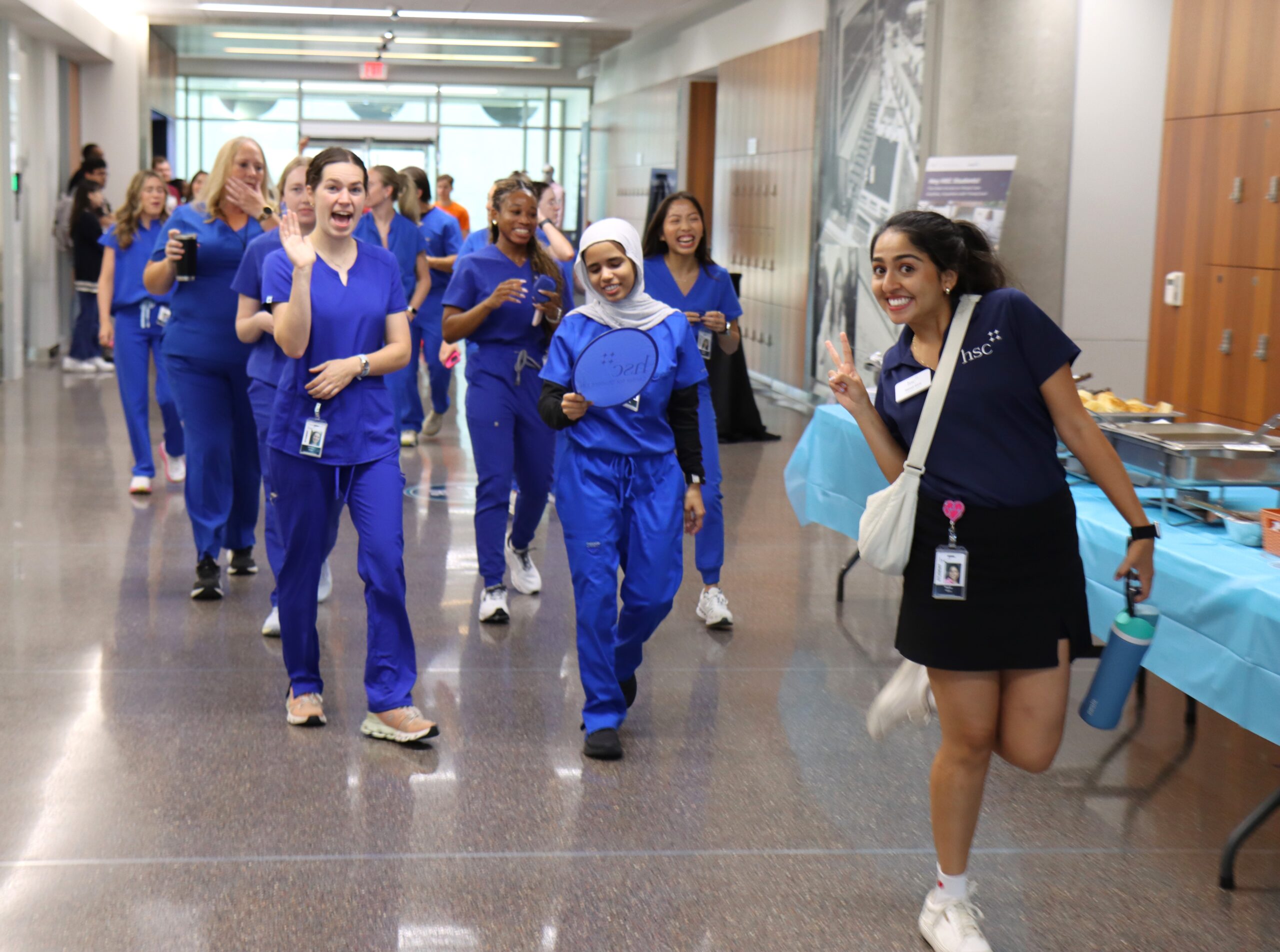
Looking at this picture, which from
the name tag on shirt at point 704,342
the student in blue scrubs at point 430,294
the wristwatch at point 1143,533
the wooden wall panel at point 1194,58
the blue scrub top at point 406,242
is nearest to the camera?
the wristwatch at point 1143,533

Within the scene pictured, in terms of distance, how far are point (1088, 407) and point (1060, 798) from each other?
52.7 inches

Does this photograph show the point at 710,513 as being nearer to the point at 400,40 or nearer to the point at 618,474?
the point at 618,474

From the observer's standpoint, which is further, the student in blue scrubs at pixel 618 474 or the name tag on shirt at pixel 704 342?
the name tag on shirt at pixel 704 342

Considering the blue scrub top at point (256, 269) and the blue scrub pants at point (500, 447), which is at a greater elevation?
the blue scrub top at point (256, 269)

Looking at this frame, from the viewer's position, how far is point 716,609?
206 inches

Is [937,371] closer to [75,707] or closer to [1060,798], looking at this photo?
[1060,798]

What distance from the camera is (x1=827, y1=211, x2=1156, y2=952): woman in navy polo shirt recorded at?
8.51ft

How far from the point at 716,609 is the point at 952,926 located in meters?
2.53

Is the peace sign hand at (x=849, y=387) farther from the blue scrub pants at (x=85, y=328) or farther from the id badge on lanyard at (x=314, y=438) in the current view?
the blue scrub pants at (x=85, y=328)

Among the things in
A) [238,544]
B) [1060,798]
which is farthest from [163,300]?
[1060,798]

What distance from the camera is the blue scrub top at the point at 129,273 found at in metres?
7.41

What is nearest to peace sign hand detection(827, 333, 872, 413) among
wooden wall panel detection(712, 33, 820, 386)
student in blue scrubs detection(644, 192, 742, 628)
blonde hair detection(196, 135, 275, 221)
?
student in blue scrubs detection(644, 192, 742, 628)

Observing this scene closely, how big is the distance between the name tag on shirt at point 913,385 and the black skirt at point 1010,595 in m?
0.21

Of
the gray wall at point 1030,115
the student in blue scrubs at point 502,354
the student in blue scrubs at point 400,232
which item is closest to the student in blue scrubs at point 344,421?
the student in blue scrubs at point 502,354
